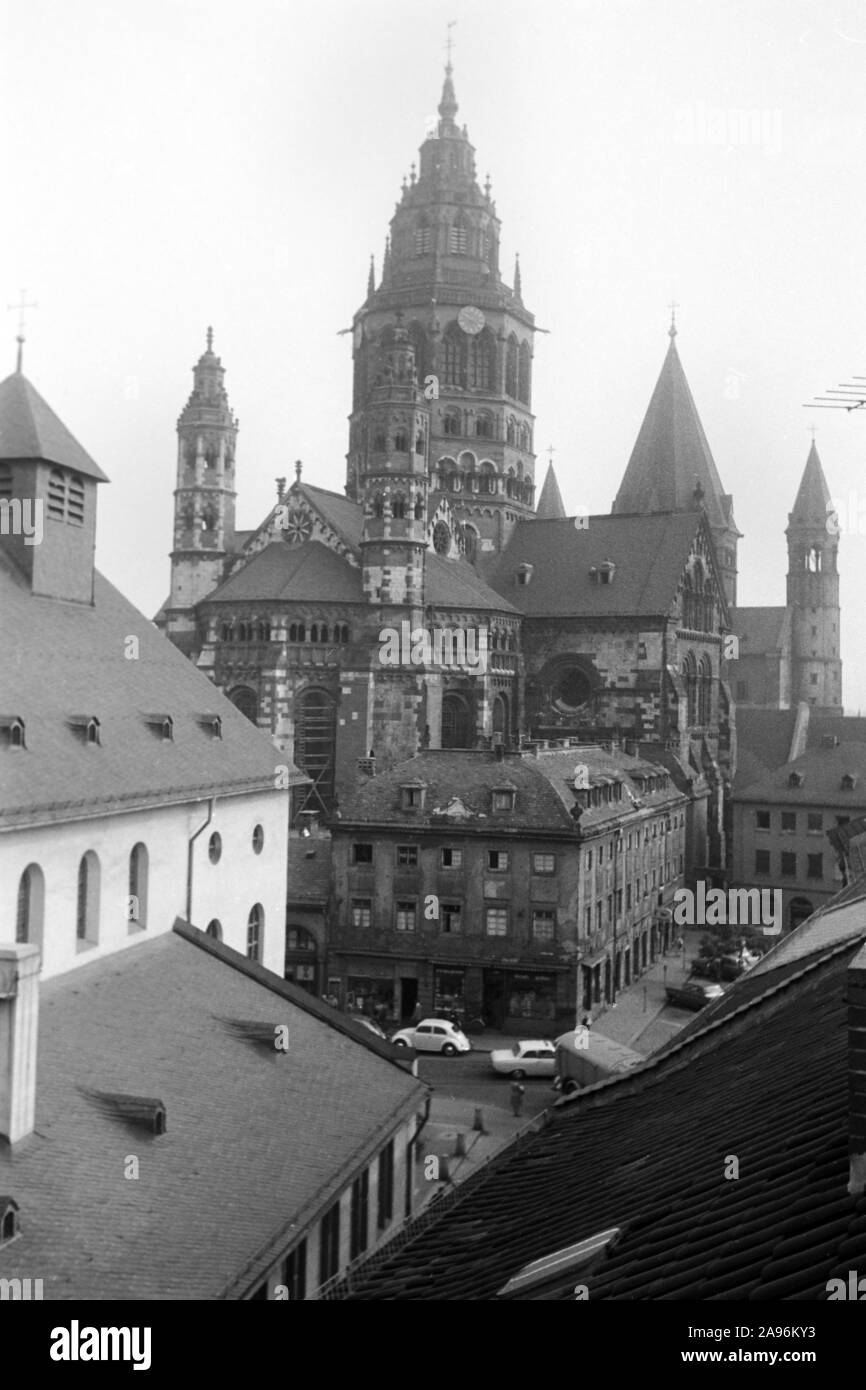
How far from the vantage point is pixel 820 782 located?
2685 inches

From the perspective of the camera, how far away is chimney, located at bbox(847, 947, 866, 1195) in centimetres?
747

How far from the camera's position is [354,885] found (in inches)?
1970

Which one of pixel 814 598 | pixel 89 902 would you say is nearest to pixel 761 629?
pixel 814 598

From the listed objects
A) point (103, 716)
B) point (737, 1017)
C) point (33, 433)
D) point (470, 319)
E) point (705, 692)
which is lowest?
point (737, 1017)

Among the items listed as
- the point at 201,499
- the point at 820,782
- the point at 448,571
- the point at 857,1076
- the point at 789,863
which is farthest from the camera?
the point at 448,571

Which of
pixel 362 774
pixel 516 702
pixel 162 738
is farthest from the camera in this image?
pixel 516 702

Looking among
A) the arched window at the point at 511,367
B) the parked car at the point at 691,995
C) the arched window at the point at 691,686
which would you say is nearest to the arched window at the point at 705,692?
the arched window at the point at 691,686

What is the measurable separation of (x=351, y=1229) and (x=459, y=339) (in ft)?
239

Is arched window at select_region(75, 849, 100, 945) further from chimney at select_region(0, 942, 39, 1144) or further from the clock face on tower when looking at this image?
the clock face on tower

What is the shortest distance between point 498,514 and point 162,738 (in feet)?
201

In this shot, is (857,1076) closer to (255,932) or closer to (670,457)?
(255,932)

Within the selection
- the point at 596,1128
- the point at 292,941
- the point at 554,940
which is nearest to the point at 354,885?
the point at 292,941
